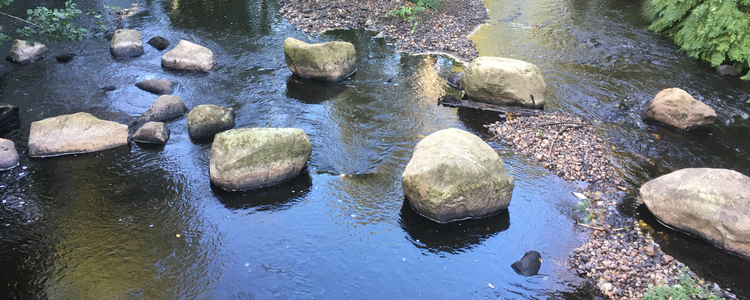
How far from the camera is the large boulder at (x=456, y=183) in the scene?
805 centimetres

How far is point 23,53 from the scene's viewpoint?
46.3ft

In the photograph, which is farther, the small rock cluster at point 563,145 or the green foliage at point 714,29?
the green foliage at point 714,29

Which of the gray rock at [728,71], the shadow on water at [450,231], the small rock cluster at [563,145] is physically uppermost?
the gray rock at [728,71]

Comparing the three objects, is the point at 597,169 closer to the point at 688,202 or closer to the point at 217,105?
the point at 688,202

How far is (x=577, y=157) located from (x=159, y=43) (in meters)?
13.4

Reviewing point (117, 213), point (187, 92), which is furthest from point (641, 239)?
point (187, 92)

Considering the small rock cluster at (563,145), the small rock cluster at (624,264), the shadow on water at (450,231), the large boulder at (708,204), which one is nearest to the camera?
the small rock cluster at (624,264)

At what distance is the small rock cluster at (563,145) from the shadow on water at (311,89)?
A: 4.55 m

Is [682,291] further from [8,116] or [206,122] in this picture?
[8,116]

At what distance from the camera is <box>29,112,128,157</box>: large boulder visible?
1004cm

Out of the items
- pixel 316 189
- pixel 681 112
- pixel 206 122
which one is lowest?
pixel 316 189

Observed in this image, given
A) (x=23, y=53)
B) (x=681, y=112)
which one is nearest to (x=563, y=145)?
(x=681, y=112)

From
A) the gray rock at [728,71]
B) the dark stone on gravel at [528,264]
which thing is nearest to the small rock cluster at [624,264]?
the dark stone on gravel at [528,264]

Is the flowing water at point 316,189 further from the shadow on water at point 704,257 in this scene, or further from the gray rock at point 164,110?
the gray rock at point 164,110
